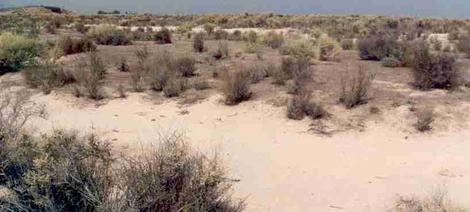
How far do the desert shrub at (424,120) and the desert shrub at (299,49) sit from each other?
9669 mm

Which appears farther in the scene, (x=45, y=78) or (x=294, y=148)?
(x=45, y=78)

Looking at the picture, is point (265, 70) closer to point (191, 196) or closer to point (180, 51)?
point (180, 51)

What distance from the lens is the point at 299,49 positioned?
79.2 feet

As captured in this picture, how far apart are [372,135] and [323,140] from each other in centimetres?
121

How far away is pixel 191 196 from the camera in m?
7.46

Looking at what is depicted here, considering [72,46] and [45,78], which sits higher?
[72,46]

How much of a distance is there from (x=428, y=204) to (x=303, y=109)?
611 cm

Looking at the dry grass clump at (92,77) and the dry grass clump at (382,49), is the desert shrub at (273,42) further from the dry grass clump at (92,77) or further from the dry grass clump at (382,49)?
the dry grass clump at (92,77)

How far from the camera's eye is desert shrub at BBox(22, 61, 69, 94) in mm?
18391

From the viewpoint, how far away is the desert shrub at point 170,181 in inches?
279

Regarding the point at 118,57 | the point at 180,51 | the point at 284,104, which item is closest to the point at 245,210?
the point at 284,104

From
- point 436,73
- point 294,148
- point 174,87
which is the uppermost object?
point 436,73

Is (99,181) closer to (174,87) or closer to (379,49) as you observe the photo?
(174,87)

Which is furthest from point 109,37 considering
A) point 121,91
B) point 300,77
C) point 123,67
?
point 300,77
